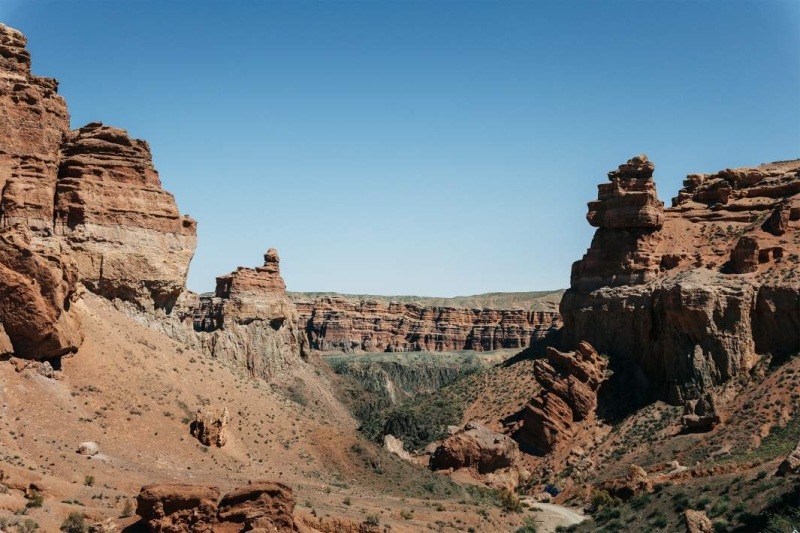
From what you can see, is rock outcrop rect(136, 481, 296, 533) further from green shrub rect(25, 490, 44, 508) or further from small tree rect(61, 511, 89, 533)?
green shrub rect(25, 490, 44, 508)

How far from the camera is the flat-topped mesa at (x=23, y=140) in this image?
127 feet

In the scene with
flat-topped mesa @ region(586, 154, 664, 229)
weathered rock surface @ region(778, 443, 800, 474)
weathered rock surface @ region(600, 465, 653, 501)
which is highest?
flat-topped mesa @ region(586, 154, 664, 229)

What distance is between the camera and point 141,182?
147 feet

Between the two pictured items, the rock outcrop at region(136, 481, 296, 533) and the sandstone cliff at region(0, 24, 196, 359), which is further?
the sandstone cliff at region(0, 24, 196, 359)

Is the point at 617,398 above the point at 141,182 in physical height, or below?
below

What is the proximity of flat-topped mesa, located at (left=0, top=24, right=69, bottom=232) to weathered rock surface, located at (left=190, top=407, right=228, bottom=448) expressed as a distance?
1149 centimetres

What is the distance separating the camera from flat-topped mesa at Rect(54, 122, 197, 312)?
42.0 m

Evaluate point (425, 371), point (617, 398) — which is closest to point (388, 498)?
point (617, 398)

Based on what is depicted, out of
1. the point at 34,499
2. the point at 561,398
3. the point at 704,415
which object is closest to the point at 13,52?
the point at 34,499

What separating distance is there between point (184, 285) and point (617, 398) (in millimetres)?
32543

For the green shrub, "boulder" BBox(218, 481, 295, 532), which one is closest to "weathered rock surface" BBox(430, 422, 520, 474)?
"boulder" BBox(218, 481, 295, 532)

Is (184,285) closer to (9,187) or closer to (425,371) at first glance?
(9,187)

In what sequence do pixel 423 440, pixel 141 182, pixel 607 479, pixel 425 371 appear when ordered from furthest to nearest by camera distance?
pixel 425 371 < pixel 423 440 < pixel 607 479 < pixel 141 182

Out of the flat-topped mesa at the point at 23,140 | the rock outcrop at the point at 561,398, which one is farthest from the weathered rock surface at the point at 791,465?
the flat-topped mesa at the point at 23,140
